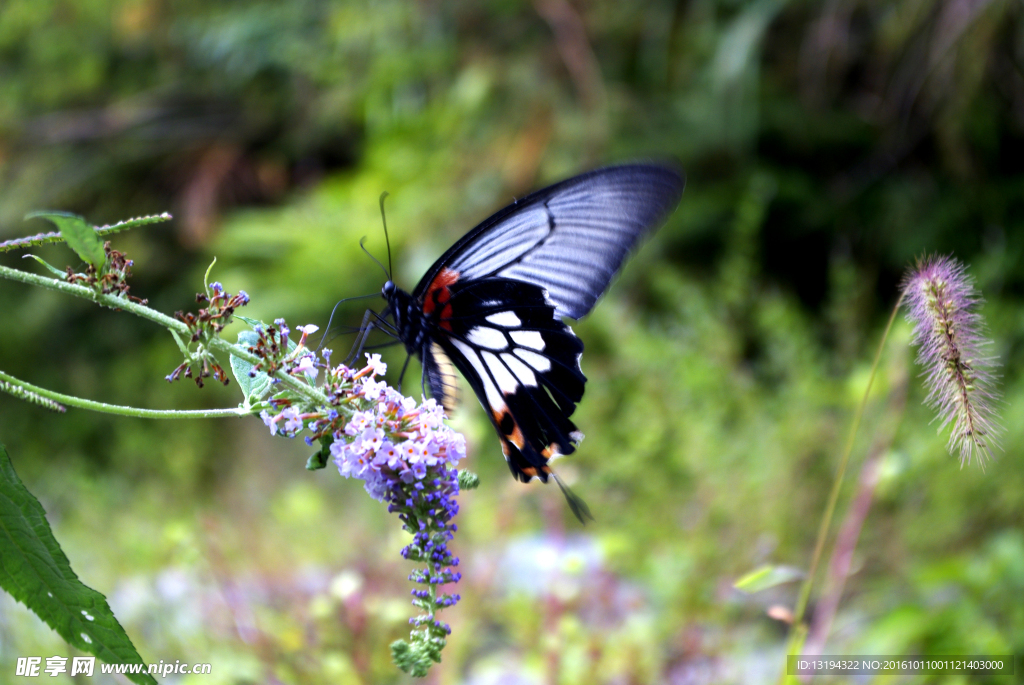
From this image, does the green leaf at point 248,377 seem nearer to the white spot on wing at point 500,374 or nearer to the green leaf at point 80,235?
the green leaf at point 80,235

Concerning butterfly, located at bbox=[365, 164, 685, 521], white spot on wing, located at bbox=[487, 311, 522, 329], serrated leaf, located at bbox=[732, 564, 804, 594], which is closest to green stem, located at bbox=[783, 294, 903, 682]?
serrated leaf, located at bbox=[732, 564, 804, 594]

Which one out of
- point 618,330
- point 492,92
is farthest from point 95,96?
point 618,330

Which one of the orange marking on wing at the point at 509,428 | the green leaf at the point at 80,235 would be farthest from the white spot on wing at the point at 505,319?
the green leaf at the point at 80,235

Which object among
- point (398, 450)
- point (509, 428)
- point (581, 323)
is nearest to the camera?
point (398, 450)

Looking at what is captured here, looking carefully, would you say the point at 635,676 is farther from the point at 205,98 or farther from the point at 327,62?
the point at 205,98

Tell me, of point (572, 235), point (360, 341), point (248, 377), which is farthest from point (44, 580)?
point (572, 235)

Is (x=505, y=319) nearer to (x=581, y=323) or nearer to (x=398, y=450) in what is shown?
(x=398, y=450)
